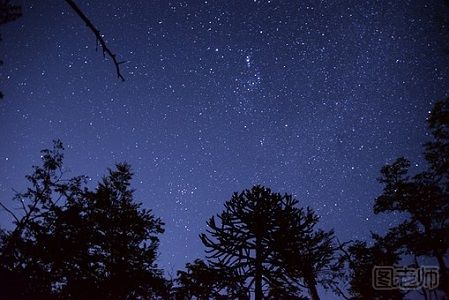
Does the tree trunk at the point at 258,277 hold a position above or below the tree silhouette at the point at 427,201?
below

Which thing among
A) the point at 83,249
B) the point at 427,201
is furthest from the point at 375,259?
the point at 83,249

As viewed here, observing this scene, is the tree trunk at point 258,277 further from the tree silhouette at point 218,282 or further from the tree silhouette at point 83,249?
the tree silhouette at point 83,249

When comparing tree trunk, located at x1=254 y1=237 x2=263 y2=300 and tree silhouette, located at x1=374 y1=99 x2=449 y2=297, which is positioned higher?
tree silhouette, located at x1=374 y1=99 x2=449 y2=297

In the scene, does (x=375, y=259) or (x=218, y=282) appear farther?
(x=375, y=259)

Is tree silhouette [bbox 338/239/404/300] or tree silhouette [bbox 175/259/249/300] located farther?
tree silhouette [bbox 338/239/404/300]

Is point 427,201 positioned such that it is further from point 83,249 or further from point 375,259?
point 83,249

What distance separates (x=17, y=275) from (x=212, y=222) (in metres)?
11.5

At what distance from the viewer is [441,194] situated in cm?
1620

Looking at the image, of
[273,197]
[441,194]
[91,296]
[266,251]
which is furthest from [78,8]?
[441,194]

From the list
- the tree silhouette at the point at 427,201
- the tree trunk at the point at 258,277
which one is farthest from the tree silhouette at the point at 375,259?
the tree trunk at the point at 258,277

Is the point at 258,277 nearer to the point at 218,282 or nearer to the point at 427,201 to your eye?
the point at 218,282

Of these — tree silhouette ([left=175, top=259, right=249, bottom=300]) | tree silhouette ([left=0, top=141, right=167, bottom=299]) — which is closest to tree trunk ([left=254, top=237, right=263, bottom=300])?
tree silhouette ([left=175, top=259, right=249, bottom=300])

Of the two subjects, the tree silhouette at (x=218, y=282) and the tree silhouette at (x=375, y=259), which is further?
the tree silhouette at (x=375, y=259)

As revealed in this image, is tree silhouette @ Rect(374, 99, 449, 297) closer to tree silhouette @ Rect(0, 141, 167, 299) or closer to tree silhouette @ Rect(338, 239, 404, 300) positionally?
tree silhouette @ Rect(338, 239, 404, 300)
